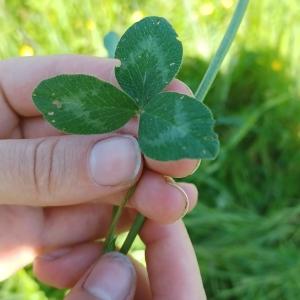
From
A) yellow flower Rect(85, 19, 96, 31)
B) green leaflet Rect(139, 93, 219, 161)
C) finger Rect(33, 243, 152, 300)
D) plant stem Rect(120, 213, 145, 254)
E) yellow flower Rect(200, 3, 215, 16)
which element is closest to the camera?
green leaflet Rect(139, 93, 219, 161)

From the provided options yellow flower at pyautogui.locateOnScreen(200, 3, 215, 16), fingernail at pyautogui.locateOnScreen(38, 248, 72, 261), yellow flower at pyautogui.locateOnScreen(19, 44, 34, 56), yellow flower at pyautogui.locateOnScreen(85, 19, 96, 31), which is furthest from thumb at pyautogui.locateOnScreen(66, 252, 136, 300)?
yellow flower at pyautogui.locateOnScreen(200, 3, 215, 16)

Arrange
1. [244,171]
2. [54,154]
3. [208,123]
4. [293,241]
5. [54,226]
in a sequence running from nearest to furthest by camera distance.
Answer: [208,123]
[54,154]
[54,226]
[293,241]
[244,171]

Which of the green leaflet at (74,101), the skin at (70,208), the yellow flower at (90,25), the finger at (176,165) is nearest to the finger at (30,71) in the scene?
the skin at (70,208)

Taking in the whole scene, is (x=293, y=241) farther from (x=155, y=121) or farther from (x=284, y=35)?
(x=155, y=121)

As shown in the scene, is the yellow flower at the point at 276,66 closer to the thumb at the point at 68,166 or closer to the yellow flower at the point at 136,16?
the yellow flower at the point at 136,16

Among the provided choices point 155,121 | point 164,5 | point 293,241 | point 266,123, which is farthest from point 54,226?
point 164,5

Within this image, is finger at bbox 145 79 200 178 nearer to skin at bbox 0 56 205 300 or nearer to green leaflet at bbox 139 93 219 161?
skin at bbox 0 56 205 300

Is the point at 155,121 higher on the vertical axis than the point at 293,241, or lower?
higher
